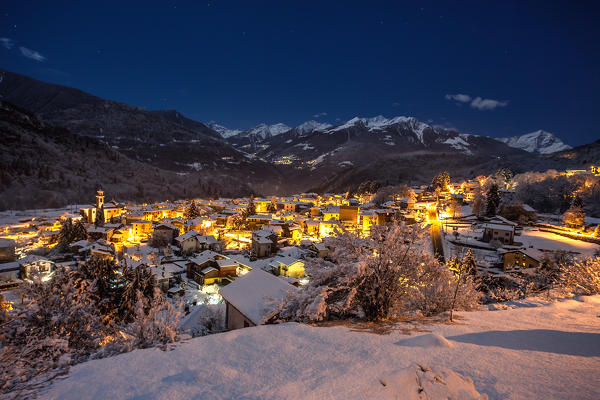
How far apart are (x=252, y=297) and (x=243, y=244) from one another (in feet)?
110

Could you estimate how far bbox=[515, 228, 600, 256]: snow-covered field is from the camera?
2752 centimetres

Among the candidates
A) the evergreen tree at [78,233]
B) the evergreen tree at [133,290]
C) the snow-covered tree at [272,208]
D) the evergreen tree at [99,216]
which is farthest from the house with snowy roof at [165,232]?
the snow-covered tree at [272,208]

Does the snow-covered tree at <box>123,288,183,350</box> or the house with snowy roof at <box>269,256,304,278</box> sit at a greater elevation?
the snow-covered tree at <box>123,288,183,350</box>

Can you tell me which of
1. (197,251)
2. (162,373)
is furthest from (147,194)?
(162,373)

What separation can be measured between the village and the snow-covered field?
0.10 meters

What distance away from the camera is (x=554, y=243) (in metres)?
29.7

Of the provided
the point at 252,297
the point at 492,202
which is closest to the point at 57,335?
the point at 252,297

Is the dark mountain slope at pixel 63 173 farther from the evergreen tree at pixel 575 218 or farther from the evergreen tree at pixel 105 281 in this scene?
the evergreen tree at pixel 575 218

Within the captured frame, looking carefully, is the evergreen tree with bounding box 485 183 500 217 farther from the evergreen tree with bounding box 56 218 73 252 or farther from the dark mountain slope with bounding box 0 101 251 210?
the dark mountain slope with bounding box 0 101 251 210

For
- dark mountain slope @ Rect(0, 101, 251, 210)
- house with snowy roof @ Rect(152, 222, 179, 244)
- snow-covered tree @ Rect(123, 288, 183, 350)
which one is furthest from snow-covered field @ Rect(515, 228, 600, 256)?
dark mountain slope @ Rect(0, 101, 251, 210)

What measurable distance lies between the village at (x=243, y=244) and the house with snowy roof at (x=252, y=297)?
0.15ft

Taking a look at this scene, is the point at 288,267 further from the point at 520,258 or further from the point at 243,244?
the point at 520,258

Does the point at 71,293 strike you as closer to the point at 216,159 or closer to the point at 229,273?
the point at 229,273

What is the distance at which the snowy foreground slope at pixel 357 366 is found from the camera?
131 inches
